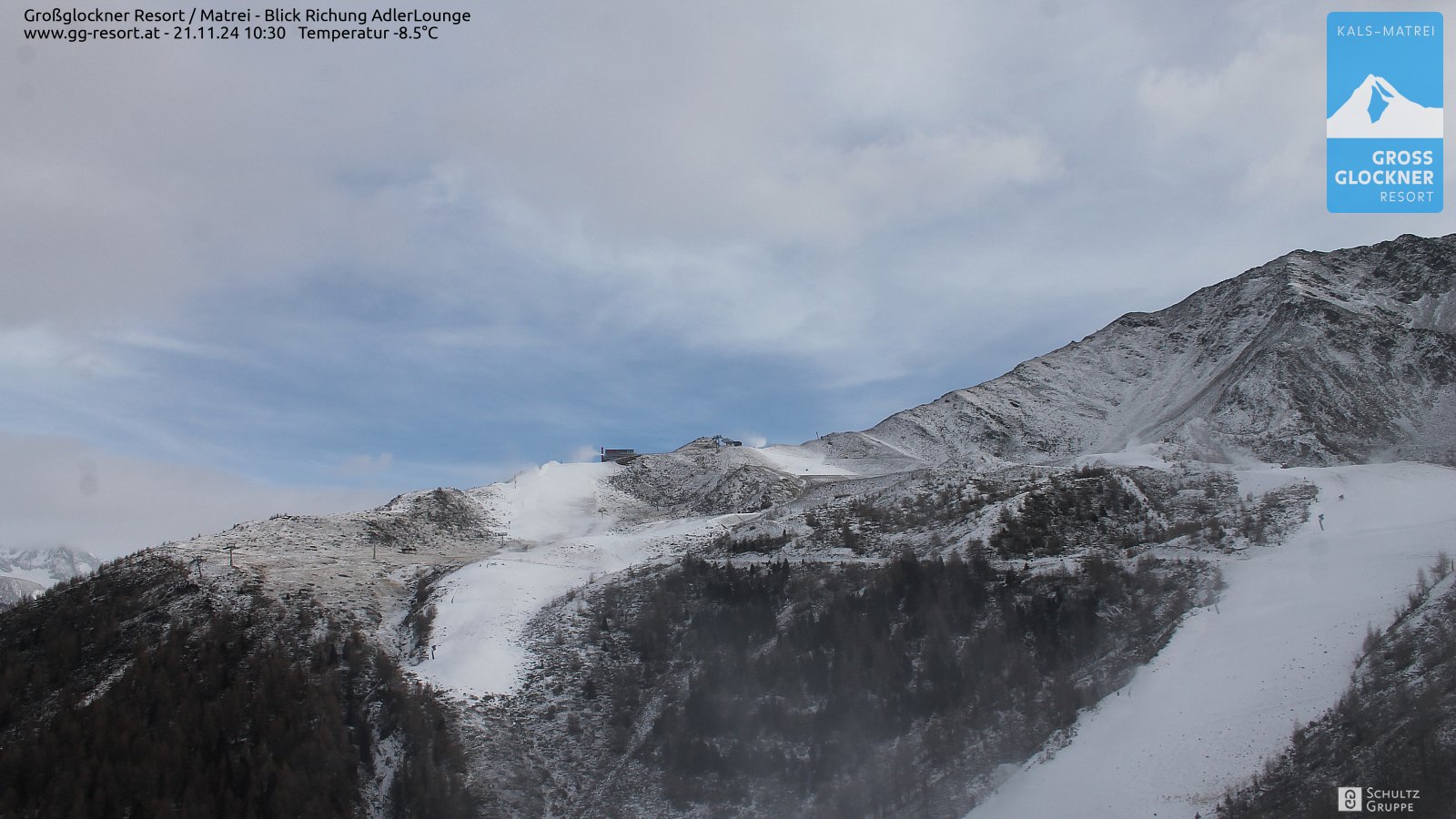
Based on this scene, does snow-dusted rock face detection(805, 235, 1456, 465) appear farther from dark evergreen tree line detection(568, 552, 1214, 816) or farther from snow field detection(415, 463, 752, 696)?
dark evergreen tree line detection(568, 552, 1214, 816)

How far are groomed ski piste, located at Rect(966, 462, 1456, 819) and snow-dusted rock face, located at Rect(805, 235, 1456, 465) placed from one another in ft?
100

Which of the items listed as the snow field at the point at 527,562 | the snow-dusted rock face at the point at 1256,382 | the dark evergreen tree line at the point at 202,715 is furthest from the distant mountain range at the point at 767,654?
the snow-dusted rock face at the point at 1256,382

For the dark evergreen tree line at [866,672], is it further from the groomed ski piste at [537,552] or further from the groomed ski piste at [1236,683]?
the groomed ski piste at [537,552]

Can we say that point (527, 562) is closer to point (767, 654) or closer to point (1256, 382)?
point (767, 654)

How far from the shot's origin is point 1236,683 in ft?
88.5

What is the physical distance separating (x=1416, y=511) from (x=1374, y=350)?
4784cm

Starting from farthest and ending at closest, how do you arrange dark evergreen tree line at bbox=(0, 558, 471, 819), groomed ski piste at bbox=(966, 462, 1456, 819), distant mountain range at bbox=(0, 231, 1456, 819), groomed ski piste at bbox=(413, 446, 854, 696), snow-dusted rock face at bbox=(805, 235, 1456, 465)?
snow-dusted rock face at bbox=(805, 235, 1456, 465) < groomed ski piste at bbox=(413, 446, 854, 696) < dark evergreen tree line at bbox=(0, 558, 471, 819) < distant mountain range at bbox=(0, 231, 1456, 819) < groomed ski piste at bbox=(966, 462, 1456, 819)

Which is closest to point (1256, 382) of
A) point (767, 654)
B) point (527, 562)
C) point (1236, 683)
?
point (1236, 683)

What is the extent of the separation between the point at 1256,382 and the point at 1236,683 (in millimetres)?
54294

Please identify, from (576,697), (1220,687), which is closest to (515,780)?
(576,697)

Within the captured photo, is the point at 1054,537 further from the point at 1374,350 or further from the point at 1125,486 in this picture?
the point at 1374,350

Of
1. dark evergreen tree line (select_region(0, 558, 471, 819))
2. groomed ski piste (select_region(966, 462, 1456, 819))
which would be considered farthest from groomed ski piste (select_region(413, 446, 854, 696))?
groomed ski piste (select_region(966, 462, 1456, 819))

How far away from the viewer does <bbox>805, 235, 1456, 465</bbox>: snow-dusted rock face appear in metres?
66.3

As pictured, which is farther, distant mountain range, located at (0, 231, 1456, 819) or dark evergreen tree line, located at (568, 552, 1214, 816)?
dark evergreen tree line, located at (568, 552, 1214, 816)
